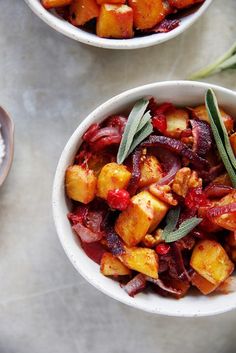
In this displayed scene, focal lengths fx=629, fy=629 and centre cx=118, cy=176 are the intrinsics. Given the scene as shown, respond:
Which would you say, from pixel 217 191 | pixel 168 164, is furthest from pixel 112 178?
pixel 217 191

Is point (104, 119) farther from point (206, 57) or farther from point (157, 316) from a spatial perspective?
point (157, 316)

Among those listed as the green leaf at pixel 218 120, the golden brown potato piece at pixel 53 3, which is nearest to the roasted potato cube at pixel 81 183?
the green leaf at pixel 218 120

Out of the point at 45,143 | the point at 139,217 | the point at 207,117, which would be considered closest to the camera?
the point at 139,217

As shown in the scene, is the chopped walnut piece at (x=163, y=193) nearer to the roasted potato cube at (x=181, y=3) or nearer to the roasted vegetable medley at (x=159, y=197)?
the roasted vegetable medley at (x=159, y=197)

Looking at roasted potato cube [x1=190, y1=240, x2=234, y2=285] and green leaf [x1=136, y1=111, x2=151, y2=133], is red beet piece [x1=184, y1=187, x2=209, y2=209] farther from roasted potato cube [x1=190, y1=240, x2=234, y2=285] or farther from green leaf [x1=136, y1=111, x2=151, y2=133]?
green leaf [x1=136, y1=111, x2=151, y2=133]

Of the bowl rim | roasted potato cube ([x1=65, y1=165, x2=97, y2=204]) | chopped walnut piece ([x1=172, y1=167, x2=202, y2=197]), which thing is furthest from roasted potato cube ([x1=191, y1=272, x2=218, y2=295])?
the bowl rim

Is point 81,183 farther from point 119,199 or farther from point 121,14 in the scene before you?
point 121,14
